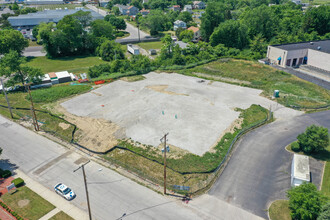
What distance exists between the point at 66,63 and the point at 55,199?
6604cm

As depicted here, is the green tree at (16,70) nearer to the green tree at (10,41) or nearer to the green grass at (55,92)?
the green grass at (55,92)

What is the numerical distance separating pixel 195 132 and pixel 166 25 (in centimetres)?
10341

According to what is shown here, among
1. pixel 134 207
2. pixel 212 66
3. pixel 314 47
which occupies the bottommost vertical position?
pixel 134 207

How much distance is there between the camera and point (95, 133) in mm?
44906

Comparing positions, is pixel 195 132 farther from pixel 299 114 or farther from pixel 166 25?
pixel 166 25

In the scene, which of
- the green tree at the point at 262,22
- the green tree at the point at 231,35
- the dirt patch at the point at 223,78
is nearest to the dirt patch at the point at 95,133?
the dirt patch at the point at 223,78

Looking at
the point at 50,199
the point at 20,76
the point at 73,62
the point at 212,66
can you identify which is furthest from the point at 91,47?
the point at 50,199

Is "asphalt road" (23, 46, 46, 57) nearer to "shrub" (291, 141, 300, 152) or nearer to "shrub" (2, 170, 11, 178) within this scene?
"shrub" (2, 170, 11, 178)

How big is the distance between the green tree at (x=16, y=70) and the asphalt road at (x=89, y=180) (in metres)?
20.0

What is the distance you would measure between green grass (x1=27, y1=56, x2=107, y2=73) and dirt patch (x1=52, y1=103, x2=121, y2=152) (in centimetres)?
3520

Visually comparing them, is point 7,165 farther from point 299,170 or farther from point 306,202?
point 299,170

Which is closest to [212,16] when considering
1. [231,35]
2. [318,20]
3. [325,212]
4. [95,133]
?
[231,35]

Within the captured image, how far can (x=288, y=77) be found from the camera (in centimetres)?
6825

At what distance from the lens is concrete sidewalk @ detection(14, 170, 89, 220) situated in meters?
30.0
